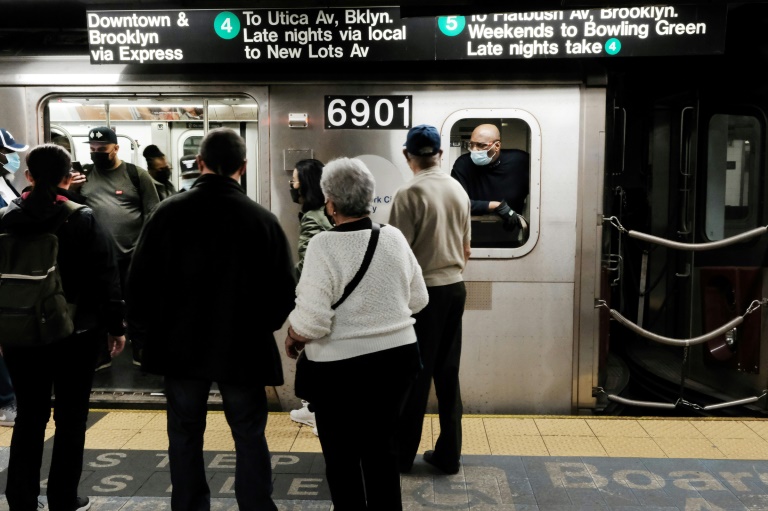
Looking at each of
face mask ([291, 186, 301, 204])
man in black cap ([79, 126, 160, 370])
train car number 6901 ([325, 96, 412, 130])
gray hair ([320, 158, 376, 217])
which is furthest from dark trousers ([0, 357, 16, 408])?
gray hair ([320, 158, 376, 217])

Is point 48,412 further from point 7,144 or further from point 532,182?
point 532,182

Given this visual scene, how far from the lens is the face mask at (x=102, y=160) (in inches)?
197

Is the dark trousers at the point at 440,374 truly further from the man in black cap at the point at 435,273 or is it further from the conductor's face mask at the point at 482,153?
the conductor's face mask at the point at 482,153

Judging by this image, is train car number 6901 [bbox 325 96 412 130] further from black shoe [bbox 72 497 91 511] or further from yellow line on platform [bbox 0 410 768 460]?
black shoe [bbox 72 497 91 511]

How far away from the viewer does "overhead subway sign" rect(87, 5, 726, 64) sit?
4285 mm

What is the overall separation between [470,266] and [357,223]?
7.11 feet

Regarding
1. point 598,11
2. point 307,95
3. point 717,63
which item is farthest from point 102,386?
point 717,63

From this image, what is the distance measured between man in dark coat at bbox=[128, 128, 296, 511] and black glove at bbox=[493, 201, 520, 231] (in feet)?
6.95

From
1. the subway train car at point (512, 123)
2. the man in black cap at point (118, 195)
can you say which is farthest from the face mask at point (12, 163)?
the man in black cap at point (118, 195)

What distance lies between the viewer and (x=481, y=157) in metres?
4.69

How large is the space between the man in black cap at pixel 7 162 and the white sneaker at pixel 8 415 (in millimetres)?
1242

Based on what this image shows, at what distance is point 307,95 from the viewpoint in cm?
475

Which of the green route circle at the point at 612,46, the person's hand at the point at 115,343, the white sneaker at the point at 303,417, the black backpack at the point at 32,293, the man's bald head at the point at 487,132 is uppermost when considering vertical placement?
the green route circle at the point at 612,46

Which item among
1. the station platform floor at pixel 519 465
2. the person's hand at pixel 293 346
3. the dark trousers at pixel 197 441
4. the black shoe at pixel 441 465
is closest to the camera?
the person's hand at pixel 293 346
